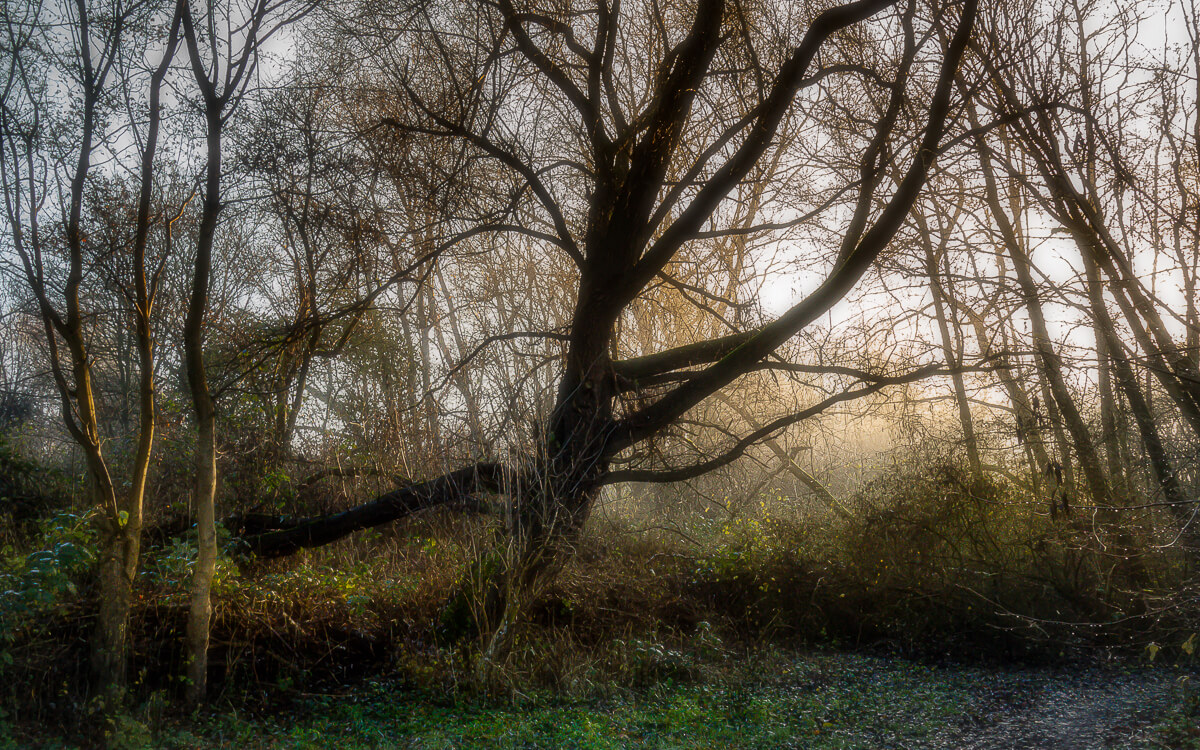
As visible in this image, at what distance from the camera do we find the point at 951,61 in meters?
6.30

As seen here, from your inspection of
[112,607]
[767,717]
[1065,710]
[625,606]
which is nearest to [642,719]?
[767,717]

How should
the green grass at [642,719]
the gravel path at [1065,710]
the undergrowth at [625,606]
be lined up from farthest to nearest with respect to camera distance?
the undergrowth at [625,606], the gravel path at [1065,710], the green grass at [642,719]

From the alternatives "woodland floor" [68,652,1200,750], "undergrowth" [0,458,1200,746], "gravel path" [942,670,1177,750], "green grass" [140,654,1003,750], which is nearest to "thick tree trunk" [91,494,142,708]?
"undergrowth" [0,458,1200,746]

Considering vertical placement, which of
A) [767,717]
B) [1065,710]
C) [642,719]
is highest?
[642,719]

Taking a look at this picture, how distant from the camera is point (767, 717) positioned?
5844 mm

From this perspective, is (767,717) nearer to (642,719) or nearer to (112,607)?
(642,719)

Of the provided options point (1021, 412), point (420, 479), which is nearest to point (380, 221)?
point (420, 479)

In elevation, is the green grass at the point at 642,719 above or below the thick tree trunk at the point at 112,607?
below

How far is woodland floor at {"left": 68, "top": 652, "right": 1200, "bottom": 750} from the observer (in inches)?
209

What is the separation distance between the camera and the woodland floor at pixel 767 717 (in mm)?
5297

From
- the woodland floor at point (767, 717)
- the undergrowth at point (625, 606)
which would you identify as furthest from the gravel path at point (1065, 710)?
the undergrowth at point (625, 606)

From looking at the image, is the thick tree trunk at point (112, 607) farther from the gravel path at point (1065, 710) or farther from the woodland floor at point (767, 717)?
the gravel path at point (1065, 710)

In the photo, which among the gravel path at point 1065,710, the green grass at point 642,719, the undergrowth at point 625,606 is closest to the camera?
the green grass at point 642,719

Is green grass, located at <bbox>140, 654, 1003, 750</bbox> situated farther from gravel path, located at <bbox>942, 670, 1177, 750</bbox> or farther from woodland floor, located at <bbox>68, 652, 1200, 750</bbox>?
gravel path, located at <bbox>942, 670, 1177, 750</bbox>
